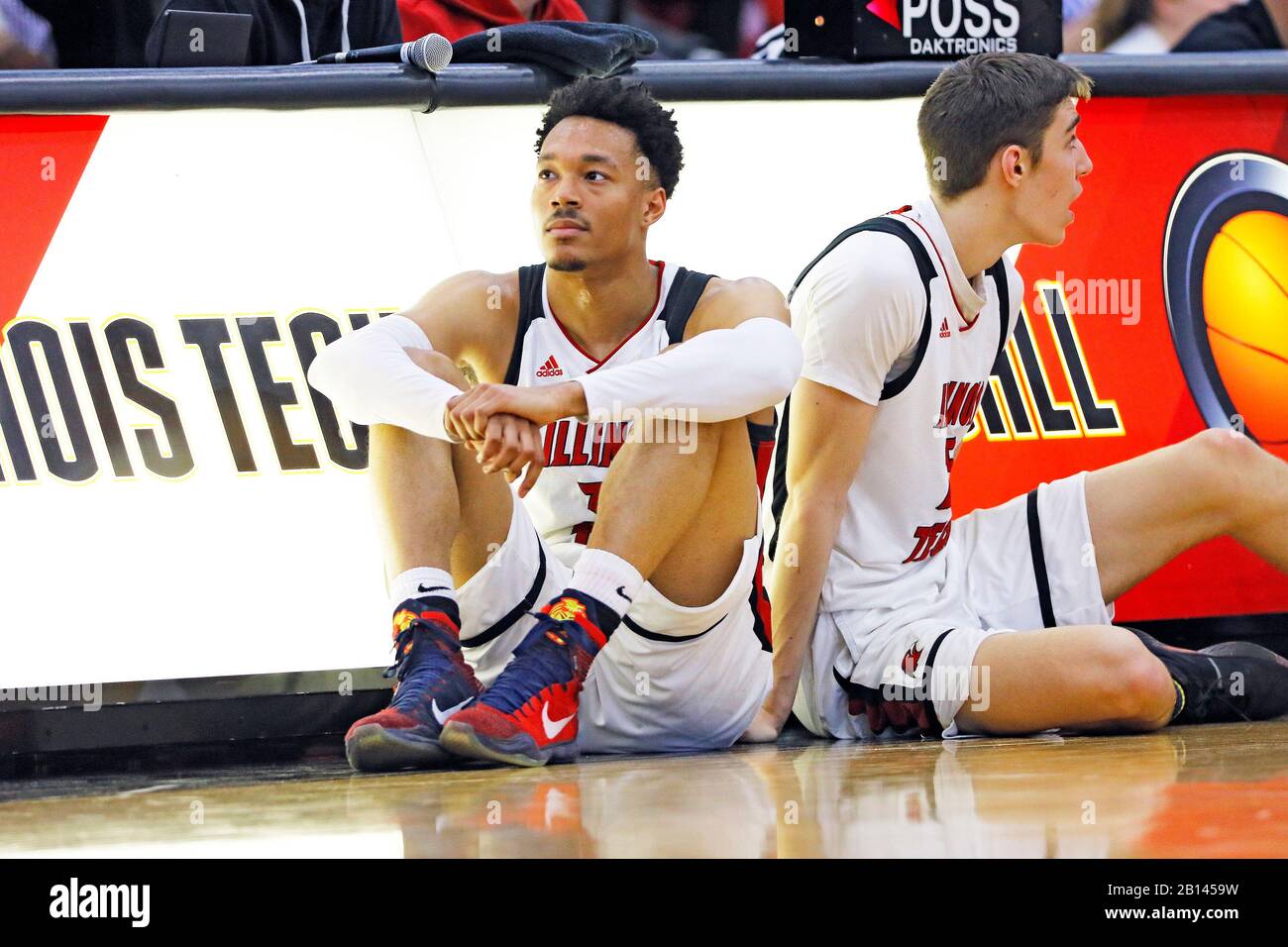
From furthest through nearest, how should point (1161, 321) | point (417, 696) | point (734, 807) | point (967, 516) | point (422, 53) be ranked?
1. point (1161, 321)
2. point (967, 516)
3. point (422, 53)
4. point (417, 696)
5. point (734, 807)

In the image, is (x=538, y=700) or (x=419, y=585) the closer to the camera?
(x=538, y=700)

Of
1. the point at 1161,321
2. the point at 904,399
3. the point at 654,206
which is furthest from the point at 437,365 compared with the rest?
the point at 1161,321

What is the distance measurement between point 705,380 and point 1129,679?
771mm

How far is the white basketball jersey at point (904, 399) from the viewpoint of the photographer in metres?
2.37

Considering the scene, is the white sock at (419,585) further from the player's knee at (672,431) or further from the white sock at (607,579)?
the player's knee at (672,431)

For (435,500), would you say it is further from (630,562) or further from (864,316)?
(864,316)

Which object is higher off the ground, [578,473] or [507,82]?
[507,82]

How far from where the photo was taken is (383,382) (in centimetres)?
210

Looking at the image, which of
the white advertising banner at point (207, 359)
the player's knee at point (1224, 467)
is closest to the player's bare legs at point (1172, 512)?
the player's knee at point (1224, 467)

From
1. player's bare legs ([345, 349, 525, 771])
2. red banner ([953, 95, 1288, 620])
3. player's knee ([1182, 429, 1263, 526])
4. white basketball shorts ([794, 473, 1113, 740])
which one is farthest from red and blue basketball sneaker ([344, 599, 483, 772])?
player's knee ([1182, 429, 1263, 526])
